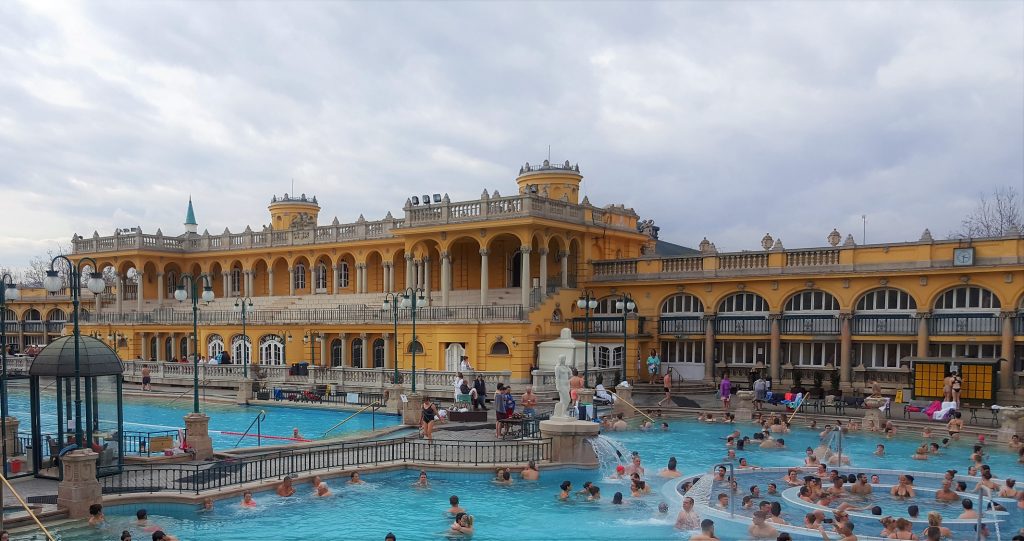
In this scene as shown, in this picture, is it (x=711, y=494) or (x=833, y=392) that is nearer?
(x=711, y=494)

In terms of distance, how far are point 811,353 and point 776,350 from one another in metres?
1.61

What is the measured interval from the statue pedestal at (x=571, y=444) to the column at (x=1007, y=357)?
19.3 meters

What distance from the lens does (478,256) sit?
1828 inches

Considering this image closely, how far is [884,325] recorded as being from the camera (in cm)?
3381

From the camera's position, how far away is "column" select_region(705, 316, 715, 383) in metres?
38.2

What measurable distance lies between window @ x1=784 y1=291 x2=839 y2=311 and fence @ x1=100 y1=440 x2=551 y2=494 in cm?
1995

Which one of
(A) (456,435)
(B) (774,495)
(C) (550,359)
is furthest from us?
(C) (550,359)

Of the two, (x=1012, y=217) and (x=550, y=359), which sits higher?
(x=1012, y=217)

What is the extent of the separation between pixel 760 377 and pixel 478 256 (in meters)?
17.5

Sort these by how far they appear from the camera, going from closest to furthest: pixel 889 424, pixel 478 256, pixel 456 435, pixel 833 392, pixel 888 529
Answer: pixel 888 529, pixel 456 435, pixel 889 424, pixel 833 392, pixel 478 256

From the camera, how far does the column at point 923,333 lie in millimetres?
32250

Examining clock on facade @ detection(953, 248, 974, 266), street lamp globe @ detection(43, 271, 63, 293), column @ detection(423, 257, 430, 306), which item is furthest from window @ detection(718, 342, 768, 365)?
street lamp globe @ detection(43, 271, 63, 293)

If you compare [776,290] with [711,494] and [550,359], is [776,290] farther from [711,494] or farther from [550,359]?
[711,494]

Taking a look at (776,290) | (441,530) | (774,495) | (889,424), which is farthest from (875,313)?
(441,530)
